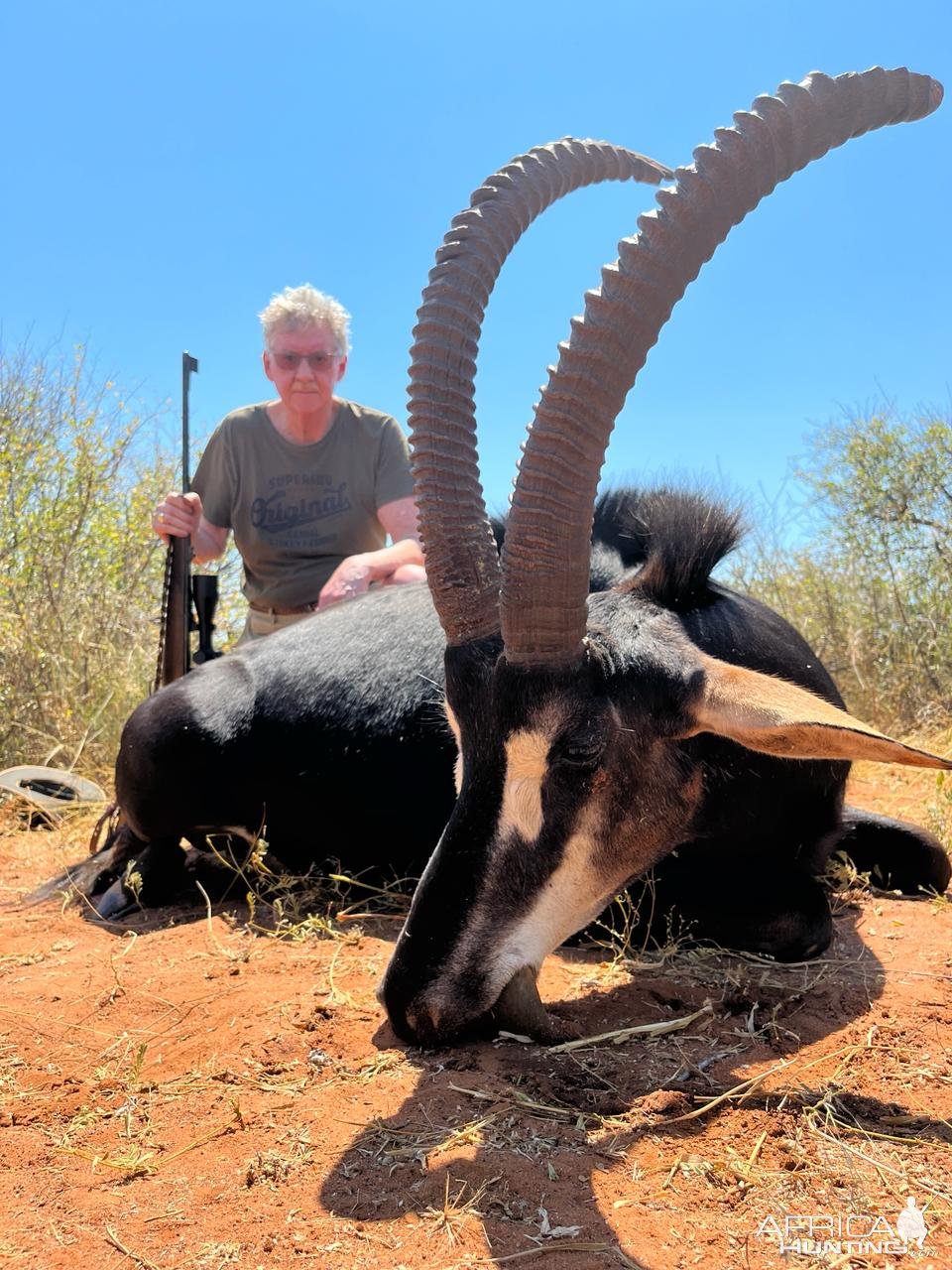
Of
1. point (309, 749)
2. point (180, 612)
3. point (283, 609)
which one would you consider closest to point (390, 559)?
point (283, 609)

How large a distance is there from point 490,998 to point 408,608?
101 inches

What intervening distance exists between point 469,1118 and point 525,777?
0.90 metres

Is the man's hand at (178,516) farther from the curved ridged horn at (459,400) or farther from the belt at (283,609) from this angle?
the curved ridged horn at (459,400)

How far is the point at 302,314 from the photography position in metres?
7.38

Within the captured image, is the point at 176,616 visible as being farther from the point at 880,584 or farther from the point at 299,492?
the point at 880,584

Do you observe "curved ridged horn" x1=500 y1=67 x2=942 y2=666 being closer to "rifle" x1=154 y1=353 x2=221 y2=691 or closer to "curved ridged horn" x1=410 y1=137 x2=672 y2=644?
"curved ridged horn" x1=410 y1=137 x2=672 y2=644

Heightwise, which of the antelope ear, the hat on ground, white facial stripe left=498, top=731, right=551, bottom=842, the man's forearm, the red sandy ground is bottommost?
the hat on ground

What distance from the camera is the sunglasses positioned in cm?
725

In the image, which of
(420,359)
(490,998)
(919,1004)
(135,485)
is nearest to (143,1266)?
(490,998)

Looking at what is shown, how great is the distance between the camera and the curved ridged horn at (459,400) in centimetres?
334

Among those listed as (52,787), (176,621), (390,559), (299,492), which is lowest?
(52,787)

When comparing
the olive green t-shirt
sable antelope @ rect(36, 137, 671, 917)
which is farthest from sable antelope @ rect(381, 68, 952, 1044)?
the olive green t-shirt

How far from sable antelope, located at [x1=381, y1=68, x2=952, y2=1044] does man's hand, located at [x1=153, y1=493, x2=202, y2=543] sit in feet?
12.0

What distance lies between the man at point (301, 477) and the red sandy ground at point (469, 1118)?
375 cm
